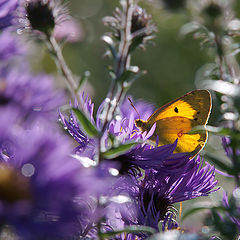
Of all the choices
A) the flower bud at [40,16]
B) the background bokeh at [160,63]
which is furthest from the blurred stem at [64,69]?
the background bokeh at [160,63]

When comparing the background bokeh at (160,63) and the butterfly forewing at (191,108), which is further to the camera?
the background bokeh at (160,63)

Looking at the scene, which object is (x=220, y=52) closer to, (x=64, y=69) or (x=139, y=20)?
(x=139, y=20)

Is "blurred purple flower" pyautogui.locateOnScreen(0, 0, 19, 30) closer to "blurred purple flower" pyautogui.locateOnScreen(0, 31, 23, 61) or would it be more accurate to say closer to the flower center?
"blurred purple flower" pyautogui.locateOnScreen(0, 31, 23, 61)

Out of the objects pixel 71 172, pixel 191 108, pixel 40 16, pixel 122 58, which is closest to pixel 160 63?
pixel 191 108

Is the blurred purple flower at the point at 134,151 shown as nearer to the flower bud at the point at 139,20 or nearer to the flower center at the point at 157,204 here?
the flower center at the point at 157,204

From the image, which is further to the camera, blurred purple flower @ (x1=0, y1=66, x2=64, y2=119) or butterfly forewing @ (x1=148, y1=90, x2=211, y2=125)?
butterfly forewing @ (x1=148, y1=90, x2=211, y2=125)

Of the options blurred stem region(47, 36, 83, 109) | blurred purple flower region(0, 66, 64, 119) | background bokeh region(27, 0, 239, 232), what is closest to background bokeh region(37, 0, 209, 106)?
background bokeh region(27, 0, 239, 232)
